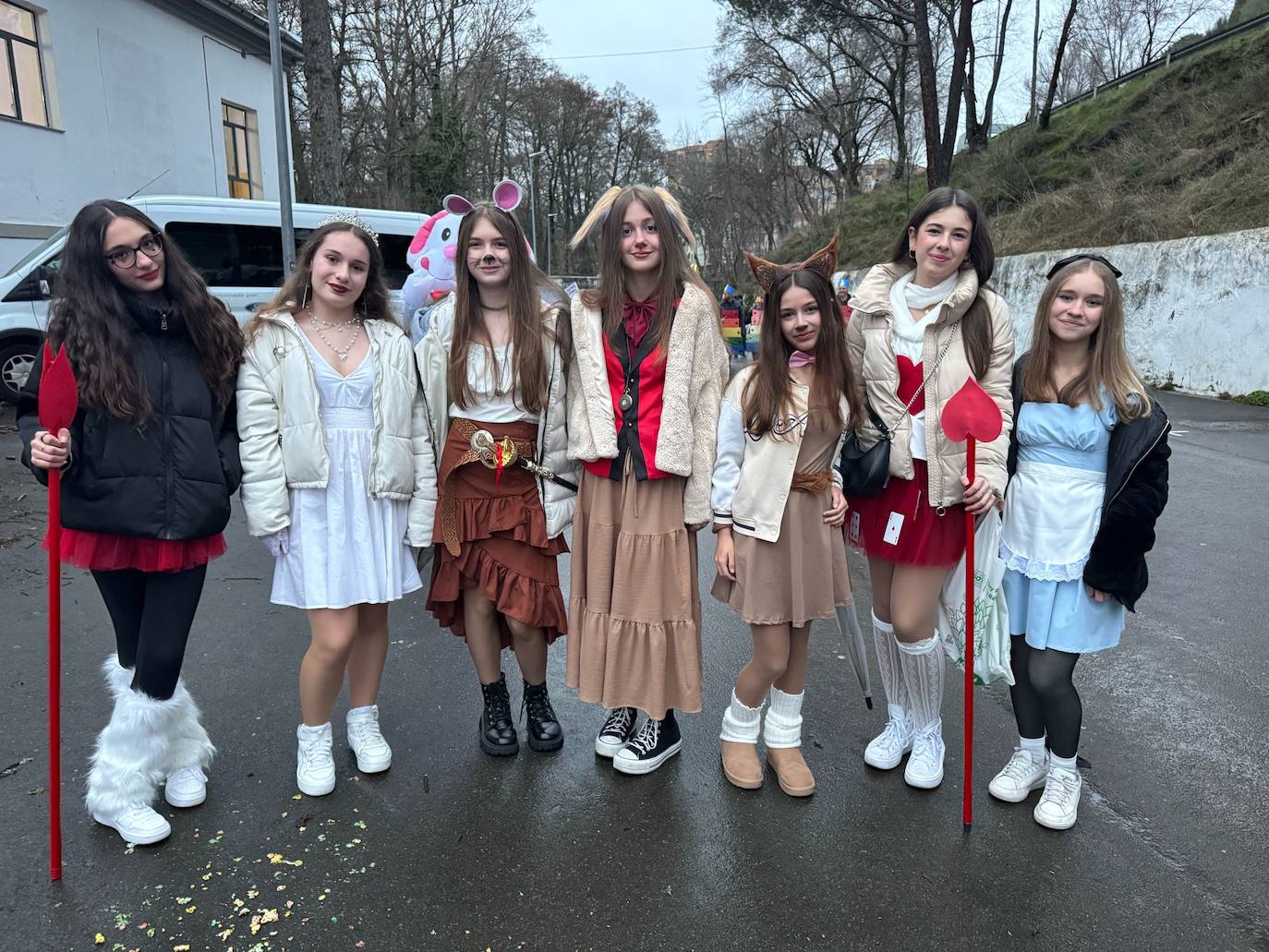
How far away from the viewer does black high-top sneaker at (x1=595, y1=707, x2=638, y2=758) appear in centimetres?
326

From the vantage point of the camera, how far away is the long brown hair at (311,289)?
2.99 metres

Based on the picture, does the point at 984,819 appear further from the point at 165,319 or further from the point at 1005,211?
the point at 1005,211

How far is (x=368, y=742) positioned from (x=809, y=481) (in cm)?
184

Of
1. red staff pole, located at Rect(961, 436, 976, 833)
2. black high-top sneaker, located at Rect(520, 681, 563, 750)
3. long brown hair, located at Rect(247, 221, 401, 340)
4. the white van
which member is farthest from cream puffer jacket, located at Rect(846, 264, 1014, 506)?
the white van

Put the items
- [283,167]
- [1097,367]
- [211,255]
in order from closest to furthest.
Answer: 1. [1097,367]
2. [283,167]
3. [211,255]

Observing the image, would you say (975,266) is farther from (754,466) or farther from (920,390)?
(754,466)

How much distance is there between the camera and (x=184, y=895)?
2.47 metres

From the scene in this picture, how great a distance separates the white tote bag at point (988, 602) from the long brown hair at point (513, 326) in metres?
1.56

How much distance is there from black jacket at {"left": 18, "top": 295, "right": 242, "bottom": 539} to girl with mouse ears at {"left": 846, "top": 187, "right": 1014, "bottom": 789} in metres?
2.11

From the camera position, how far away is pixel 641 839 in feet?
9.12

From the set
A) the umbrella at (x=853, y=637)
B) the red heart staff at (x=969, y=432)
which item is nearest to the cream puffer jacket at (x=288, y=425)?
the umbrella at (x=853, y=637)

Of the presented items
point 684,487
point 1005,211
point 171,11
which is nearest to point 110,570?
point 684,487

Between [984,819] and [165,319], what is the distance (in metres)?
3.08

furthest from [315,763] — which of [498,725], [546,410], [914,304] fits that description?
[914,304]
